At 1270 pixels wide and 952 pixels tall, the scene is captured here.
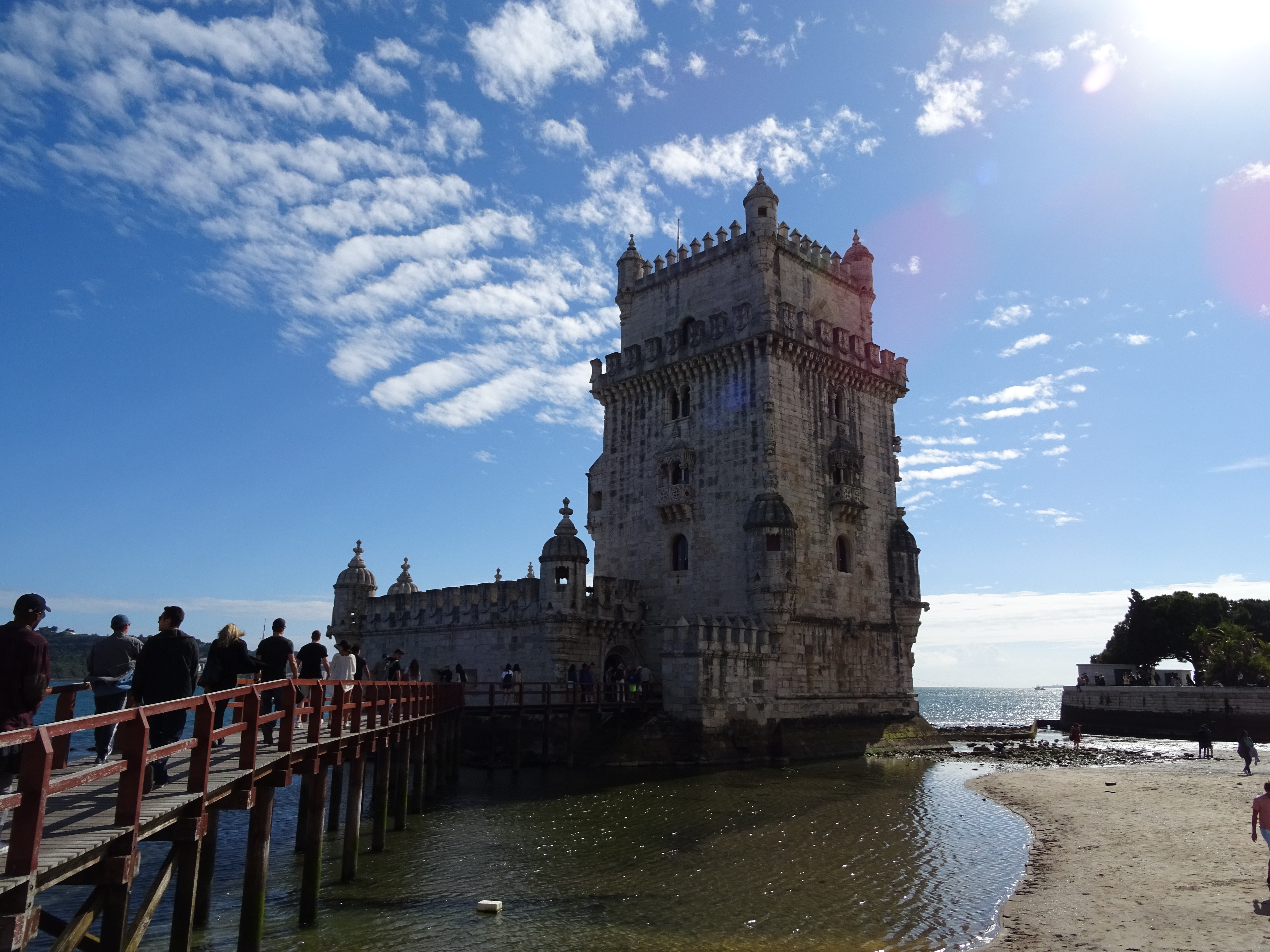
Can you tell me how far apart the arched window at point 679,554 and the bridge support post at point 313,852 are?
2251 centimetres

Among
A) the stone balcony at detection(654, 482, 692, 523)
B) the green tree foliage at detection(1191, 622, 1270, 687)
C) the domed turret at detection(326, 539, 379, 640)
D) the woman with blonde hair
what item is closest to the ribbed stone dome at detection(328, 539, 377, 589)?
the domed turret at detection(326, 539, 379, 640)

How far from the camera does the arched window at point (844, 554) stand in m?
36.3

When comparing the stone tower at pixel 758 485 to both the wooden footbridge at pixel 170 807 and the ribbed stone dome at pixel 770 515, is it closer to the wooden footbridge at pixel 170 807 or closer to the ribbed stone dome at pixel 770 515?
the ribbed stone dome at pixel 770 515

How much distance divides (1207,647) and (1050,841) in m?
49.4

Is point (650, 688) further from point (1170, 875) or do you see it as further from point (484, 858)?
point (1170, 875)

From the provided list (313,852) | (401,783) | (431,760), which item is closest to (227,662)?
(313,852)

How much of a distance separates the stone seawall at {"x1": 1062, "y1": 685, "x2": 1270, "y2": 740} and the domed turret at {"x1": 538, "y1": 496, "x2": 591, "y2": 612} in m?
34.7

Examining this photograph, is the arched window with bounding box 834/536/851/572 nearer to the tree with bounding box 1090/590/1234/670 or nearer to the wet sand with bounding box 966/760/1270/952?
the wet sand with bounding box 966/760/1270/952

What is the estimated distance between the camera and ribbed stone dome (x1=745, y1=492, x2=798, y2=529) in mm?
32281

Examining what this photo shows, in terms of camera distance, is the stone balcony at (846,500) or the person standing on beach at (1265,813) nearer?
the person standing on beach at (1265,813)

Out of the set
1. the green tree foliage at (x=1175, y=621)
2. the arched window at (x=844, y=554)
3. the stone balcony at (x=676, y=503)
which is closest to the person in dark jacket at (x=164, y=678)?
the stone balcony at (x=676, y=503)

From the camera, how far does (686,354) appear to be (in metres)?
36.8

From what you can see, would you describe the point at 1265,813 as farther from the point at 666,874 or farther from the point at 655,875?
the point at 655,875

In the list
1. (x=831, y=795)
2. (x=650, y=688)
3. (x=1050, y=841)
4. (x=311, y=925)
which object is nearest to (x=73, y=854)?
(x=311, y=925)
